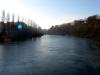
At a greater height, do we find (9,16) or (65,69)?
(9,16)

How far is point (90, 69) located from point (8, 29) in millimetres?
52330

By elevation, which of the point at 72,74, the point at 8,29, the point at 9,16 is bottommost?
the point at 72,74

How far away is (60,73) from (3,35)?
4156cm

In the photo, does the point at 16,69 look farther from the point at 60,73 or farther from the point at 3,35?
the point at 3,35

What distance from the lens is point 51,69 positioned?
1523cm

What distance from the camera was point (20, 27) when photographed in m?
76.8

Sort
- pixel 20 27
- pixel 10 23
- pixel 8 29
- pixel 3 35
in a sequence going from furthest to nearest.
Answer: pixel 20 27, pixel 10 23, pixel 8 29, pixel 3 35

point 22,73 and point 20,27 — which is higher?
point 20,27

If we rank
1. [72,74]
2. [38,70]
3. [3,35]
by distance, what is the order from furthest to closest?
1. [3,35]
2. [38,70]
3. [72,74]

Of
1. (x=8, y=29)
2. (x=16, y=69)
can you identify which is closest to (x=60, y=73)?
(x=16, y=69)

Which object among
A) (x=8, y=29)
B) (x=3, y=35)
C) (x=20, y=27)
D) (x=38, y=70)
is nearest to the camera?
(x=38, y=70)

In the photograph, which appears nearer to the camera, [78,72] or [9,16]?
[78,72]

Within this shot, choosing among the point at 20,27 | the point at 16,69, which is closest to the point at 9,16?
the point at 20,27

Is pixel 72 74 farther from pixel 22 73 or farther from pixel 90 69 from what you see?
pixel 22 73
